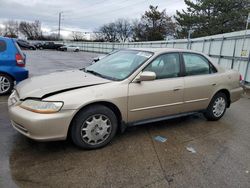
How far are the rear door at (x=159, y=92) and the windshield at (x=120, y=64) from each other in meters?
0.21

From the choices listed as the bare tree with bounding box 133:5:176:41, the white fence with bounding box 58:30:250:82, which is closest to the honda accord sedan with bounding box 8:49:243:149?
the white fence with bounding box 58:30:250:82

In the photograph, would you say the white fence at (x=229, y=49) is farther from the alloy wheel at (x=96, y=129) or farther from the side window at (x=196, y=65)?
the alloy wheel at (x=96, y=129)

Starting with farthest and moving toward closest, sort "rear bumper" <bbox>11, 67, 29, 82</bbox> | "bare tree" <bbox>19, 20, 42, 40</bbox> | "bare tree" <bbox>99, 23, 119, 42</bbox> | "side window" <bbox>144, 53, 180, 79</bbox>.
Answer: "bare tree" <bbox>19, 20, 42, 40</bbox> → "bare tree" <bbox>99, 23, 119, 42</bbox> → "rear bumper" <bbox>11, 67, 29, 82</bbox> → "side window" <bbox>144, 53, 180, 79</bbox>

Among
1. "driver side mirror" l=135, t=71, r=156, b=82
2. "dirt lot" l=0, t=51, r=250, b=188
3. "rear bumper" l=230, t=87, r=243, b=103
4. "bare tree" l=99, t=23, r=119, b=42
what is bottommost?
"dirt lot" l=0, t=51, r=250, b=188

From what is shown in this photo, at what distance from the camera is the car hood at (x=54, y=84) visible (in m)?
3.16

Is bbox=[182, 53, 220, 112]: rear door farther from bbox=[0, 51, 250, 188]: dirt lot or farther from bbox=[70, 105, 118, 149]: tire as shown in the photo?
bbox=[70, 105, 118, 149]: tire

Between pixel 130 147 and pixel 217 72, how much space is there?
2594 millimetres

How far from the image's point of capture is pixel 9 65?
5922 mm

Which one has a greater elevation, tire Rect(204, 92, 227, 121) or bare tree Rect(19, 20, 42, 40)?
bare tree Rect(19, 20, 42, 40)

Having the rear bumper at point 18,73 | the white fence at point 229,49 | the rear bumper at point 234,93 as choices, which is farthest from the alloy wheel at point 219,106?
the rear bumper at point 18,73

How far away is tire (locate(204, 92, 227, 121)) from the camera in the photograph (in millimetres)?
4789

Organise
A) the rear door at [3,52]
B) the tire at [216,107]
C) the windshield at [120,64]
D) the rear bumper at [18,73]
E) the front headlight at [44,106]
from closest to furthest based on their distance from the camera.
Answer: the front headlight at [44,106], the windshield at [120,64], the tire at [216,107], the rear door at [3,52], the rear bumper at [18,73]

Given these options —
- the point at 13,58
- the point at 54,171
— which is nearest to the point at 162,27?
the point at 13,58

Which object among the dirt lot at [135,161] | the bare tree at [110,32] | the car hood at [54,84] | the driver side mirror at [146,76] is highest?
the bare tree at [110,32]
